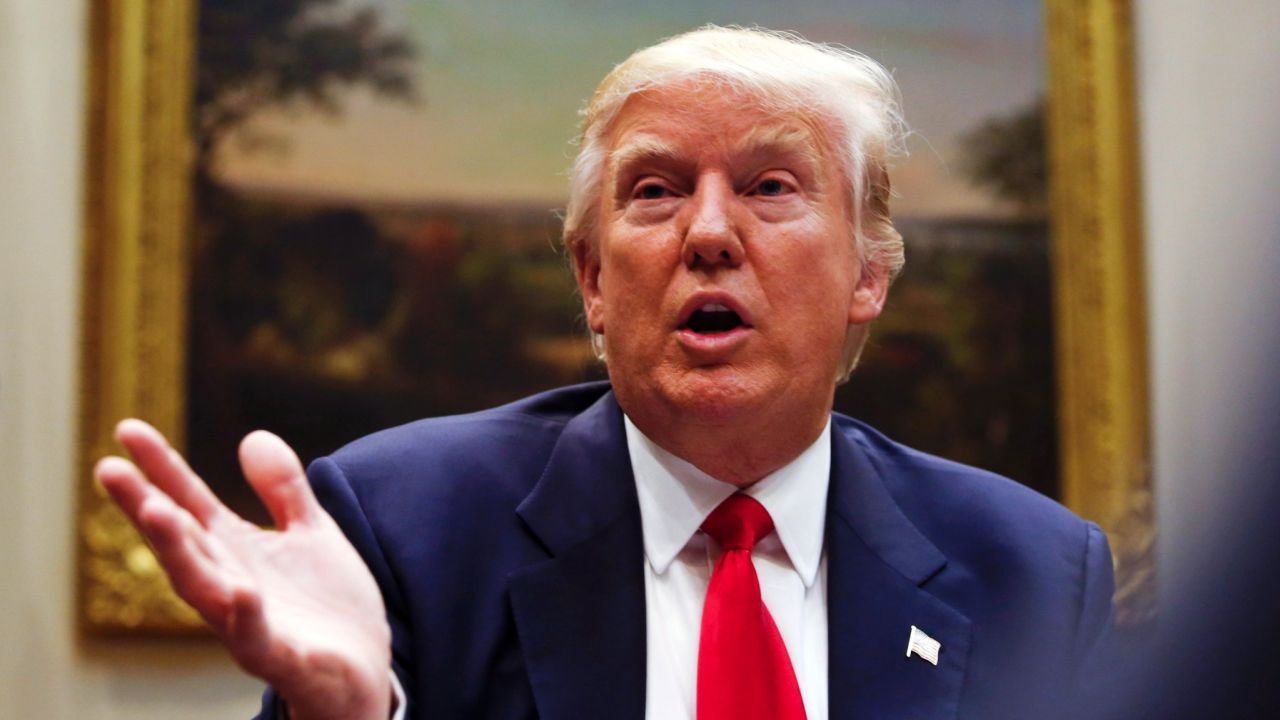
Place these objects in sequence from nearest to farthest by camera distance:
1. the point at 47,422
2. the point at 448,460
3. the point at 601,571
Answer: the point at 601,571
the point at 448,460
the point at 47,422

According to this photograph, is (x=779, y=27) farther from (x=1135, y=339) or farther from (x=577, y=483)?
(x=577, y=483)

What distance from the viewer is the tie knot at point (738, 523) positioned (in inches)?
85.0

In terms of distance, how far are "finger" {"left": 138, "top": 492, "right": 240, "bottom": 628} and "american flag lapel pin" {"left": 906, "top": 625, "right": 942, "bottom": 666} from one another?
46.3 inches

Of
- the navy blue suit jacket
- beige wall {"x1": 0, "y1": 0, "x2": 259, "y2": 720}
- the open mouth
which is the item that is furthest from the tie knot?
beige wall {"x1": 0, "y1": 0, "x2": 259, "y2": 720}

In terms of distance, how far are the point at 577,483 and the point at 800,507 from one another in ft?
1.28

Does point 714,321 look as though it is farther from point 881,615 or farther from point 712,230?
point 881,615

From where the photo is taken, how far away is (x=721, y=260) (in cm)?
218

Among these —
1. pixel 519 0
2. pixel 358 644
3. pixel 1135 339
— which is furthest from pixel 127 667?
pixel 1135 339

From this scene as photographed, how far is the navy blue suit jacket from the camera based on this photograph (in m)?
1.96

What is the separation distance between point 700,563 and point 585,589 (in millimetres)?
228

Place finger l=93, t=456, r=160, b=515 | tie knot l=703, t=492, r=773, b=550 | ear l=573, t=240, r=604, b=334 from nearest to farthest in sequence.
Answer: finger l=93, t=456, r=160, b=515 → tie knot l=703, t=492, r=773, b=550 → ear l=573, t=240, r=604, b=334

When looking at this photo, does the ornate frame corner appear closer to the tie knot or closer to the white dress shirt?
the white dress shirt

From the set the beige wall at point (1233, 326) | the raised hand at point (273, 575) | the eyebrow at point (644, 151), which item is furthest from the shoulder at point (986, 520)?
the beige wall at point (1233, 326)

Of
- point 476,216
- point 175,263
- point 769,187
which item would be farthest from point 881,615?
point 175,263
